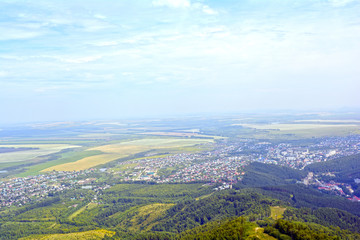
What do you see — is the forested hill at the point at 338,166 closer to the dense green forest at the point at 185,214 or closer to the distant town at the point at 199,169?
the distant town at the point at 199,169

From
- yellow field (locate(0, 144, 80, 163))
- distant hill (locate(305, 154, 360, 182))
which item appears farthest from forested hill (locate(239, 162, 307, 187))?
yellow field (locate(0, 144, 80, 163))

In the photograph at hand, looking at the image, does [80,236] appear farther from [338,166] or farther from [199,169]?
[338,166]

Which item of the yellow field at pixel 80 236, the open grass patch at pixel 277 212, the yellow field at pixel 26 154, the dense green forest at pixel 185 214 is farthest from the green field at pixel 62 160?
the open grass patch at pixel 277 212

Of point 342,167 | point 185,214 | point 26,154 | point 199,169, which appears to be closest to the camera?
point 185,214

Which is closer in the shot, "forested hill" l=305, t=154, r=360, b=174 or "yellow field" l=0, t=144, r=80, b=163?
"forested hill" l=305, t=154, r=360, b=174

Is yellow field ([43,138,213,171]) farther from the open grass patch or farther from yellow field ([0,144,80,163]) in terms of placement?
the open grass patch

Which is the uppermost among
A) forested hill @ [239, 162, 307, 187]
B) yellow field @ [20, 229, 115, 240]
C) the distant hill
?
the distant hill

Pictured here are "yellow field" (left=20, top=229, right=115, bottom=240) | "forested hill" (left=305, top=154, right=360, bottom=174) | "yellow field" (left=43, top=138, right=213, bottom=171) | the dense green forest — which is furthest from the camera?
"yellow field" (left=43, top=138, right=213, bottom=171)

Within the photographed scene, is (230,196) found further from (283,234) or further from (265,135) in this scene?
(265,135)

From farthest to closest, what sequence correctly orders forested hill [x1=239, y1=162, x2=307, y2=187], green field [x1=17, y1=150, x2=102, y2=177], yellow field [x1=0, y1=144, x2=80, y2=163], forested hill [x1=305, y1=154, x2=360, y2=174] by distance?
yellow field [x1=0, y1=144, x2=80, y2=163] < green field [x1=17, y1=150, x2=102, y2=177] < forested hill [x1=305, y1=154, x2=360, y2=174] < forested hill [x1=239, y1=162, x2=307, y2=187]

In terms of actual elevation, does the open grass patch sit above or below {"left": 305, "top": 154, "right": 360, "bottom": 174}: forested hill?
below

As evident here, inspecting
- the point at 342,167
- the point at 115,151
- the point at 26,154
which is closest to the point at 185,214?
the point at 342,167

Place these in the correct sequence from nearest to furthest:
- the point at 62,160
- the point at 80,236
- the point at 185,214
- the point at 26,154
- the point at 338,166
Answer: the point at 80,236, the point at 185,214, the point at 338,166, the point at 62,160, the point at 26,154

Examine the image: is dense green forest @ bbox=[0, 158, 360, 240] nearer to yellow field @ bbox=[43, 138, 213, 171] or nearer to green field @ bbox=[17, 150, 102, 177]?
yellow field @ bbox=[43, 138, 213, 171]
